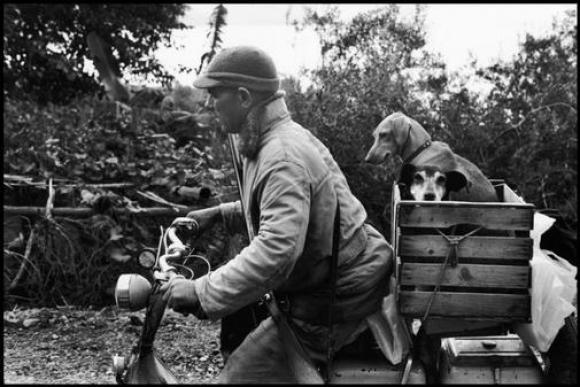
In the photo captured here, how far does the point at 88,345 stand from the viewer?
20.5 ft

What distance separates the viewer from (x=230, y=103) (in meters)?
2.71

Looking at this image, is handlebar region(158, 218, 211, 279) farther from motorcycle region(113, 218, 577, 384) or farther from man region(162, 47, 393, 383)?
man region(162, 47, 393, 383)

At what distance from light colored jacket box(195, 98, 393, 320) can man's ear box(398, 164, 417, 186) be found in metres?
2.58

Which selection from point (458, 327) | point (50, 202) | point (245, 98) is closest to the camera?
point (245, 98)

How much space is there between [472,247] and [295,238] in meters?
0.76

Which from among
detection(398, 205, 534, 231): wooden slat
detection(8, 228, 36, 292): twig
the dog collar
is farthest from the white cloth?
detection(8, 228, 36, 292): twig

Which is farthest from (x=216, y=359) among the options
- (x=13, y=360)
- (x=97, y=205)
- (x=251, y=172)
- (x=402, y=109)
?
(x=251, y=172)

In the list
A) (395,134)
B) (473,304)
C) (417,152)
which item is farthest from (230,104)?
(395,134)

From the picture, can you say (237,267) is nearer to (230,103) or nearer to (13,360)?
(230,103)

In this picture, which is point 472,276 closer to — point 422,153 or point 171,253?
point 171,253

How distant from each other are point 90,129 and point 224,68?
6.56 meters

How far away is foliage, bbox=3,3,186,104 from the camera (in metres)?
13.3

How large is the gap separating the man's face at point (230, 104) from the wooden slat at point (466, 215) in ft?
2.23

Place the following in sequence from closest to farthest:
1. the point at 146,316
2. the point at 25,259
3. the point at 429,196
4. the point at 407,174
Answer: the point at 146,316
the point at 429,196
the point at 407,174
the point at 25,259
